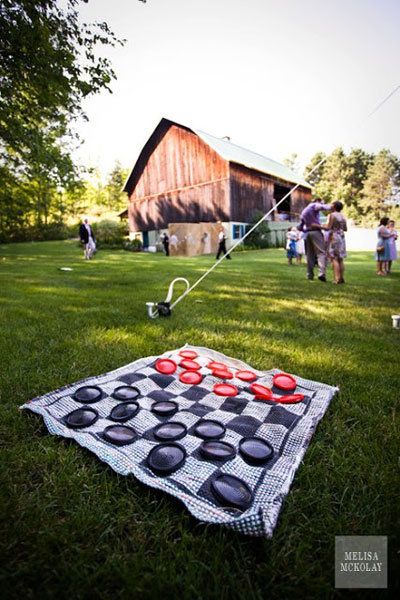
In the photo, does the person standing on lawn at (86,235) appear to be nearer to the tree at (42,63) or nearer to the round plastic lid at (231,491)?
the tree at (42,63)

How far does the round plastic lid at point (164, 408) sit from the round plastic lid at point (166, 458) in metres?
0.33

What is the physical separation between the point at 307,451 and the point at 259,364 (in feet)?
3.94

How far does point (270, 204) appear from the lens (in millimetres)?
24422

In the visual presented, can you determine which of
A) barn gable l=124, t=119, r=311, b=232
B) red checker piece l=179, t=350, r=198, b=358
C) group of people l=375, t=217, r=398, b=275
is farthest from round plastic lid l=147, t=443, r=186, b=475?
barn gable l=124, t=119, r=311, b=232

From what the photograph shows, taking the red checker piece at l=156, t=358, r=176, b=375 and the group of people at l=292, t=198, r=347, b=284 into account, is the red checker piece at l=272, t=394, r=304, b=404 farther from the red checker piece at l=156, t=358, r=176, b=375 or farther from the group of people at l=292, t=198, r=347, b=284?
the group of people at l=292, t=198, r=347, b=284

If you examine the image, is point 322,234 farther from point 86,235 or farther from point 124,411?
point 86,235

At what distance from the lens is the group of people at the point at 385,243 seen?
9.87m

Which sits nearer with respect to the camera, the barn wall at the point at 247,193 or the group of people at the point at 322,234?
the group of people at the point at 322,234

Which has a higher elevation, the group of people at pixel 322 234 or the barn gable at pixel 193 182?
the barn gable at pixel 193 182

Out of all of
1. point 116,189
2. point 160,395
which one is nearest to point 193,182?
point 160,395

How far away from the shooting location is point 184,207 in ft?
76.3

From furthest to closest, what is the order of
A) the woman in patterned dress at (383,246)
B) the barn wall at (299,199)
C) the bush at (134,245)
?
the barn wall at (299,199)
the bush at (134,245)
the woman in patterned dress at (383,246)

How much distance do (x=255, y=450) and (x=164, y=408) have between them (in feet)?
2.10

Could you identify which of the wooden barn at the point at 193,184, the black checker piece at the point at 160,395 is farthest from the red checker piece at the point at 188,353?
the wooden barn at the point at 193,184
